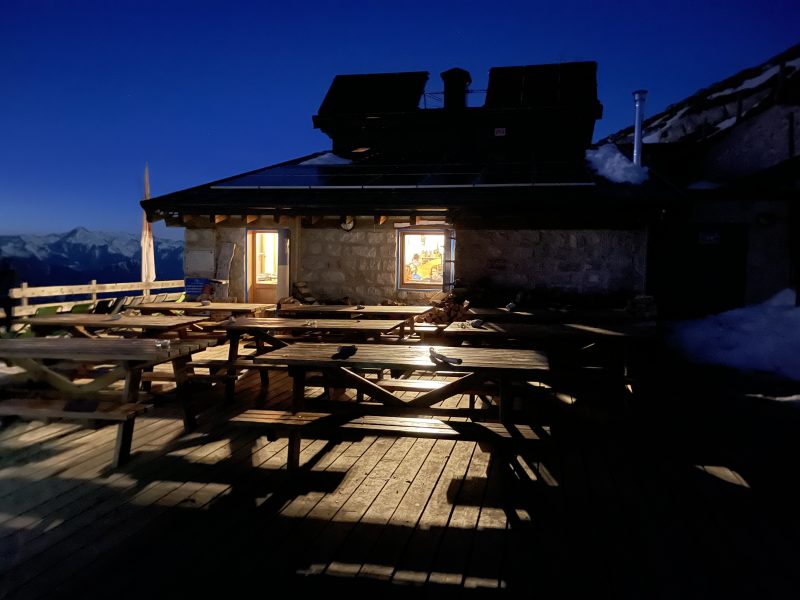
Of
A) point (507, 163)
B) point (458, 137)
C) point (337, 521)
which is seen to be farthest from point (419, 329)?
point (458, 137)

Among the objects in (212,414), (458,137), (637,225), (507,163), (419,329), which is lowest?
(212,414)

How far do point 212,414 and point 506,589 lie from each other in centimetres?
385

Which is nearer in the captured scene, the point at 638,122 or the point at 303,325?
the point at 303,325

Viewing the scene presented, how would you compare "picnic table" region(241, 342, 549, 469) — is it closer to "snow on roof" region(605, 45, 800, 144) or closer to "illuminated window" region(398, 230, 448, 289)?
"illuminated window" region(398, 230, 448, 289)

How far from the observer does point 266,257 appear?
15.5 metres

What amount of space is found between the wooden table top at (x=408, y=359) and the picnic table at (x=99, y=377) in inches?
43.4

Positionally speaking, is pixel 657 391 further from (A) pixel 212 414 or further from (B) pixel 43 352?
(B) pixel 43 352

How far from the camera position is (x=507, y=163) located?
35.2ft

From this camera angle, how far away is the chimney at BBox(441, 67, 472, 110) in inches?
508

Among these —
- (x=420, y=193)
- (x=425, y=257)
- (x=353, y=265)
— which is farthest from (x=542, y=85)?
(x=353, y=265)

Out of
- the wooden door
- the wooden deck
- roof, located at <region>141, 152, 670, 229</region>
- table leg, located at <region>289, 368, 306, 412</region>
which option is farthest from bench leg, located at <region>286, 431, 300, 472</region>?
the wooden door

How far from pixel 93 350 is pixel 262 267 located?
11327 millimetres

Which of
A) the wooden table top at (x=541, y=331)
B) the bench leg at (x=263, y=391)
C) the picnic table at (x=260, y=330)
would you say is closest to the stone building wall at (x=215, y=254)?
the picnic table at (x=260, y=330)

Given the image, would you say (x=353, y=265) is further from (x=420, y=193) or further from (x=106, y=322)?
(x=106, y=322)
